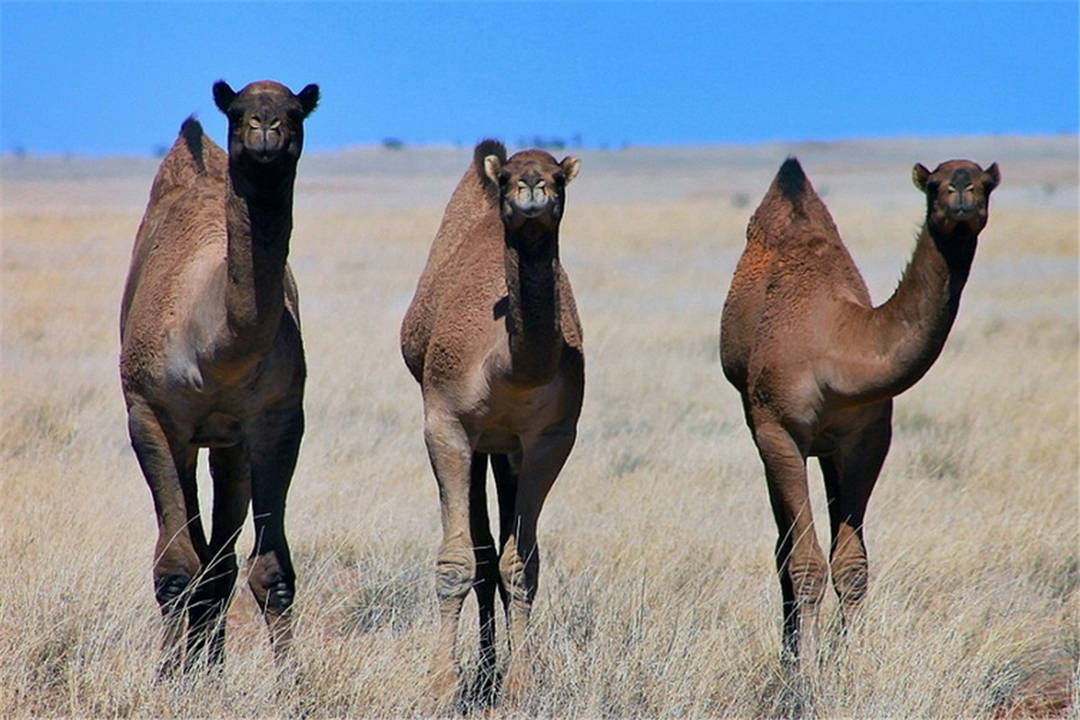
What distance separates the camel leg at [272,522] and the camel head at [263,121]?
1270 millimetres

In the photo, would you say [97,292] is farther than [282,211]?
Yes

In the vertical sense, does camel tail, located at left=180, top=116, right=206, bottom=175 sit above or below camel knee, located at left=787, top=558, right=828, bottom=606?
above

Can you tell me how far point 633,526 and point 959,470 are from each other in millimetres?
3466

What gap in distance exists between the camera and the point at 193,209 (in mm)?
7109

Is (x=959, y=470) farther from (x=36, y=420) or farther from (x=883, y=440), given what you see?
(x=36, y=420)

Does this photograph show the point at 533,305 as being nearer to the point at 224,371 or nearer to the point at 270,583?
the point at 224,371

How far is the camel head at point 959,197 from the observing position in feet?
19.2

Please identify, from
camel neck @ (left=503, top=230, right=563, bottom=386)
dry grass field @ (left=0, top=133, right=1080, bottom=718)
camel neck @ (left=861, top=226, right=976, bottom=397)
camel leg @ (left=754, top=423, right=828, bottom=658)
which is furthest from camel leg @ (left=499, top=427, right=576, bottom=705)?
camel neck @ (left=861, top=226, right=976, bottom=397)

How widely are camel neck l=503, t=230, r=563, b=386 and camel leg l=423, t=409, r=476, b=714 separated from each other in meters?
0.57

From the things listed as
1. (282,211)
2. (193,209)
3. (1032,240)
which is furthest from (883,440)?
(1032,240)

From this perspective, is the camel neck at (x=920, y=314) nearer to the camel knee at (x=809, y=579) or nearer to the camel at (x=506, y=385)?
the camel knee at (x=809, y=579)

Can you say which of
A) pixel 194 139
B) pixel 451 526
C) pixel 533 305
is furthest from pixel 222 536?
pixel 533 305

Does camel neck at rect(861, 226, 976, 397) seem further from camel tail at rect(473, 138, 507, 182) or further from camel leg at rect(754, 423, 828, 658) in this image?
camel tail at rect(473, 138, 507, 182)

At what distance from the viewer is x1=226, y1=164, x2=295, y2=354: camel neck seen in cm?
570
